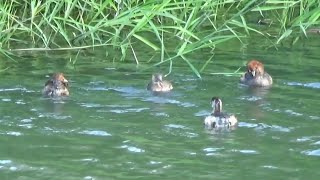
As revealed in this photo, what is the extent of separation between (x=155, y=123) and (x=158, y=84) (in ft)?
3.74

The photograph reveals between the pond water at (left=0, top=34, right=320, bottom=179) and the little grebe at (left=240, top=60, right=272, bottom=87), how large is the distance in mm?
122

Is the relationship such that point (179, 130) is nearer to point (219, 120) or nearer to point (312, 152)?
point (219, 120)

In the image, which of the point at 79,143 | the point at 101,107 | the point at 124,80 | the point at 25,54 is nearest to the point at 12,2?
the point at 25,54

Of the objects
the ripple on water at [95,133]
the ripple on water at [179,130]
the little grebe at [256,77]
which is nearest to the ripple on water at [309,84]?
the little grebe at [256,77]

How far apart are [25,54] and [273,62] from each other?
280 cm

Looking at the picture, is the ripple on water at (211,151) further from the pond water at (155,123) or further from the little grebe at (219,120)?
the little grebe at (219,120)

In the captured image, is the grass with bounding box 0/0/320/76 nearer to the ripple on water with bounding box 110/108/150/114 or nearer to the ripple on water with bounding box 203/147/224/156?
the ripple on water with bounding box 110/108/150/114

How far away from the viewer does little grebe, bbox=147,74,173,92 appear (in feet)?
39.1

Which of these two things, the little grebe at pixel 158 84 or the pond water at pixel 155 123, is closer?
the pond water at pixel 155 123

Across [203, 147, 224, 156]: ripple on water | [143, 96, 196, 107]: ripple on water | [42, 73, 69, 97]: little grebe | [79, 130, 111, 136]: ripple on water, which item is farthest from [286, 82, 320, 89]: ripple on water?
[79, 130, 111, 136]: ripple on water

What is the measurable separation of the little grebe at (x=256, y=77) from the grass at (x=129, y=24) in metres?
0.44

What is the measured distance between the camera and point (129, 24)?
1316 cm

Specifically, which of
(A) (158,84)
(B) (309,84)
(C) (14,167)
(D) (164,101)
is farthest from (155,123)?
(B) (309,84)

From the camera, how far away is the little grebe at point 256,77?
41.1 ft
